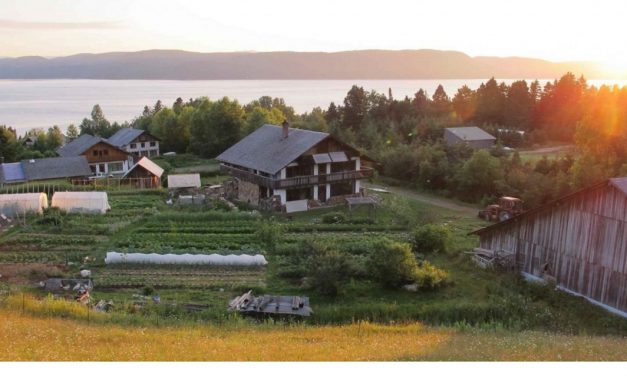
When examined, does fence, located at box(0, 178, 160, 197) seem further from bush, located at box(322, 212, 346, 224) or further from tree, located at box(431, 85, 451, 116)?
tree, located at box(431, 85, 451, 116)

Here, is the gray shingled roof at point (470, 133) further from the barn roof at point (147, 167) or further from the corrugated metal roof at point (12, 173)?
the corrugated metal roof at point (12, 173)

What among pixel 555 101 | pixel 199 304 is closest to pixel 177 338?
pixel 199 304

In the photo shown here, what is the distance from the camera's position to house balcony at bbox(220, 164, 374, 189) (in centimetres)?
3003

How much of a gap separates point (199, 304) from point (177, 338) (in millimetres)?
5733

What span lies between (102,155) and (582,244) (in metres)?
38.6

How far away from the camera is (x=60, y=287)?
57.9 ft

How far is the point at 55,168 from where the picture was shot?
1529 inches

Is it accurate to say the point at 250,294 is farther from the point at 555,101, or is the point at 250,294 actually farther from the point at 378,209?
the point at 555,101

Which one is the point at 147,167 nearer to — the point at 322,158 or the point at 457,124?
the point at 322,158

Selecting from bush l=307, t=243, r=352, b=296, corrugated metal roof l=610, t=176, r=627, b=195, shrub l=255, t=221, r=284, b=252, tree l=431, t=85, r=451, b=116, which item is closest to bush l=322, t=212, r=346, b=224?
shrub l=255, t=221, r=284, b=252

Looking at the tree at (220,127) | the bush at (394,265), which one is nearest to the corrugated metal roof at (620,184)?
the bush at (394,265)

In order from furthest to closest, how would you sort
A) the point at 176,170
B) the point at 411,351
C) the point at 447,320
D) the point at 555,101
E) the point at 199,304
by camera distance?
1. the point at 555,101
2. the point at 176,170
3. the point at 199,304
4. the point at 447,320
5. the point at 411,351

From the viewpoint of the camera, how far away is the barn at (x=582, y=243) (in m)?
15.5

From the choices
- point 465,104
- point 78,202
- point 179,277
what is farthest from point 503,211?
point 465,104
